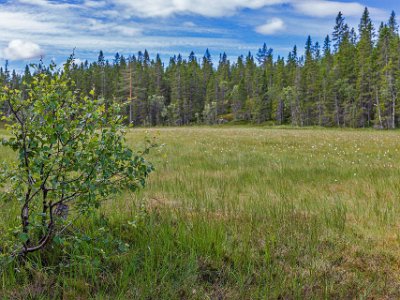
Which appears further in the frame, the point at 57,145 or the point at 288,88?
the point at 288,88

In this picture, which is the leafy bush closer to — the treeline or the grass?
the grass

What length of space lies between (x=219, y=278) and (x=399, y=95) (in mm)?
78214

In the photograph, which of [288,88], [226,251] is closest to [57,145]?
[226,251]

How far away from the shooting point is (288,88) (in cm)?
9725

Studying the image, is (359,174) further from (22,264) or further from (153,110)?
(153,110)

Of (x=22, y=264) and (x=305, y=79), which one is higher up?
(x=305, y=79)

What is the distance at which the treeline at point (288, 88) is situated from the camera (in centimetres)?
7450

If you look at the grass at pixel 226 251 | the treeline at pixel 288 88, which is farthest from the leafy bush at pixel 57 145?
the treeline at pixel 288 88

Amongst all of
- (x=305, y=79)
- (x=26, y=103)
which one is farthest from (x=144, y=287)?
(x=305, y=79)

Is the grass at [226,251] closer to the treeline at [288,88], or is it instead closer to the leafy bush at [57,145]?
the leafy bush at [57,145]

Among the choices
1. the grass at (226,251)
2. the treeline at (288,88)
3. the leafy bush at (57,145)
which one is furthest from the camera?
the treeline at (288,88)

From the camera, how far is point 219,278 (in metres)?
3.82

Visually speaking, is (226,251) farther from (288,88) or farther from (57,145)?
(288,88)

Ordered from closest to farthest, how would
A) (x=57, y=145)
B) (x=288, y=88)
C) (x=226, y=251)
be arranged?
(x=57, y=145), (x=226, y=251), (x=288, y=88)
